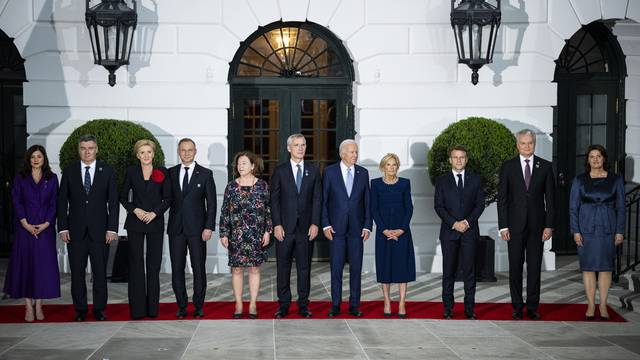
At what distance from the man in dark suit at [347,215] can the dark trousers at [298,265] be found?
24 centimetres

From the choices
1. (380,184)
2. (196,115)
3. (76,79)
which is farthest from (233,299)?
(76,79)

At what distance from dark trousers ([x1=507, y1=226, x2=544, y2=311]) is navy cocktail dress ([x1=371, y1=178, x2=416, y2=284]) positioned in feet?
3.12

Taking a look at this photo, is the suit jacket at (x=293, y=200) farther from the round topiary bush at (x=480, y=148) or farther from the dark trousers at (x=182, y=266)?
the round topiary bush at (x=480, y=148)

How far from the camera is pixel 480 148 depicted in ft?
37.1

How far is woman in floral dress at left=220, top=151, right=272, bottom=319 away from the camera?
29.8ft

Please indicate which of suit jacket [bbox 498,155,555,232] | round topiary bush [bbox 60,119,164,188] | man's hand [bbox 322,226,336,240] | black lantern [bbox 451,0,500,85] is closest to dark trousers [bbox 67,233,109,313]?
round topiary bush [bbox 60,119,164,188]

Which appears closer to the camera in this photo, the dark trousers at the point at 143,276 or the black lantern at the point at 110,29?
the dark trousers at the point at 143,276

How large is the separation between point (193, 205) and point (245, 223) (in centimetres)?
53

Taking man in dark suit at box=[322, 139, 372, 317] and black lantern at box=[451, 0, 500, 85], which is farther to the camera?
black lantern at box=[451, 0, 500, 85]

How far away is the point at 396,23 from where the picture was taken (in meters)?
12.4

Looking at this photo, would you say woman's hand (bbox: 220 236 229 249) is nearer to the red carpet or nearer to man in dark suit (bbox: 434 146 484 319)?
the red carpet

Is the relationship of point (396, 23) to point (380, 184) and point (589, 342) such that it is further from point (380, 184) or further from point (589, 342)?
point (589, 342)

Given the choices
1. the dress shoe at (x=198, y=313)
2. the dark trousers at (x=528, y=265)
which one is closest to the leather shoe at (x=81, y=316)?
the dress shoe at (x=198, y=313)

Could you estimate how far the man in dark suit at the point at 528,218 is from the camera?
921 cm
